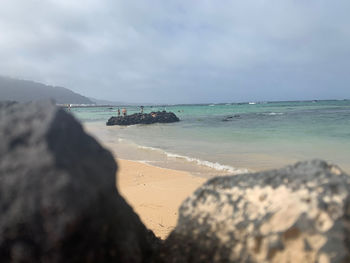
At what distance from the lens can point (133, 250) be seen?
5.53 ft

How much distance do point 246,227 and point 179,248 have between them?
542 millimetres

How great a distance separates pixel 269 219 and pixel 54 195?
46.0 inches

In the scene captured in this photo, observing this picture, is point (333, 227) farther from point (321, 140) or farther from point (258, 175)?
point (321, 140)

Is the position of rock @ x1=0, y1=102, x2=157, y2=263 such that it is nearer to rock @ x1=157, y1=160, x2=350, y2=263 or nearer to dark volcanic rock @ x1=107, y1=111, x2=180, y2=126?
rock @ x1=157, y1=160, x2=350, y2=263

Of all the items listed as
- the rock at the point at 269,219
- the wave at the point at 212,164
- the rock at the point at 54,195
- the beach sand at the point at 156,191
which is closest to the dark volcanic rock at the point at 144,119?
the wave at the point at 212,164

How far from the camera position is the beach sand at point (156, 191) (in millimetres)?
4086

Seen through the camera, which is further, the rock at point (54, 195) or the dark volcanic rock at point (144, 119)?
the dark volcanic rock at point (144, 119)

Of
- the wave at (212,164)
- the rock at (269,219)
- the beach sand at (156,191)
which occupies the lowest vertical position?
the beach sand at (156,191)

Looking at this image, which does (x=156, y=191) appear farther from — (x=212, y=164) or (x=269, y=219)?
(x=269, y=219)

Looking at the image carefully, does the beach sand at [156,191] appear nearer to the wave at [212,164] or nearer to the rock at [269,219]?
the wave at [212,164]

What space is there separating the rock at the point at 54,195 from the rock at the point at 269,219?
0.49m

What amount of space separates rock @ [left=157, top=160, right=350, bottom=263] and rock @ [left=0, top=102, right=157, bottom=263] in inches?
19.1

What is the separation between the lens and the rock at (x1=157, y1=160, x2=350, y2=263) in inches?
56.9

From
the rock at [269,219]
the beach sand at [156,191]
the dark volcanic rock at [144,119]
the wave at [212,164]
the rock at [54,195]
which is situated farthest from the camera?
the dark volcanic rock at [144,119]
